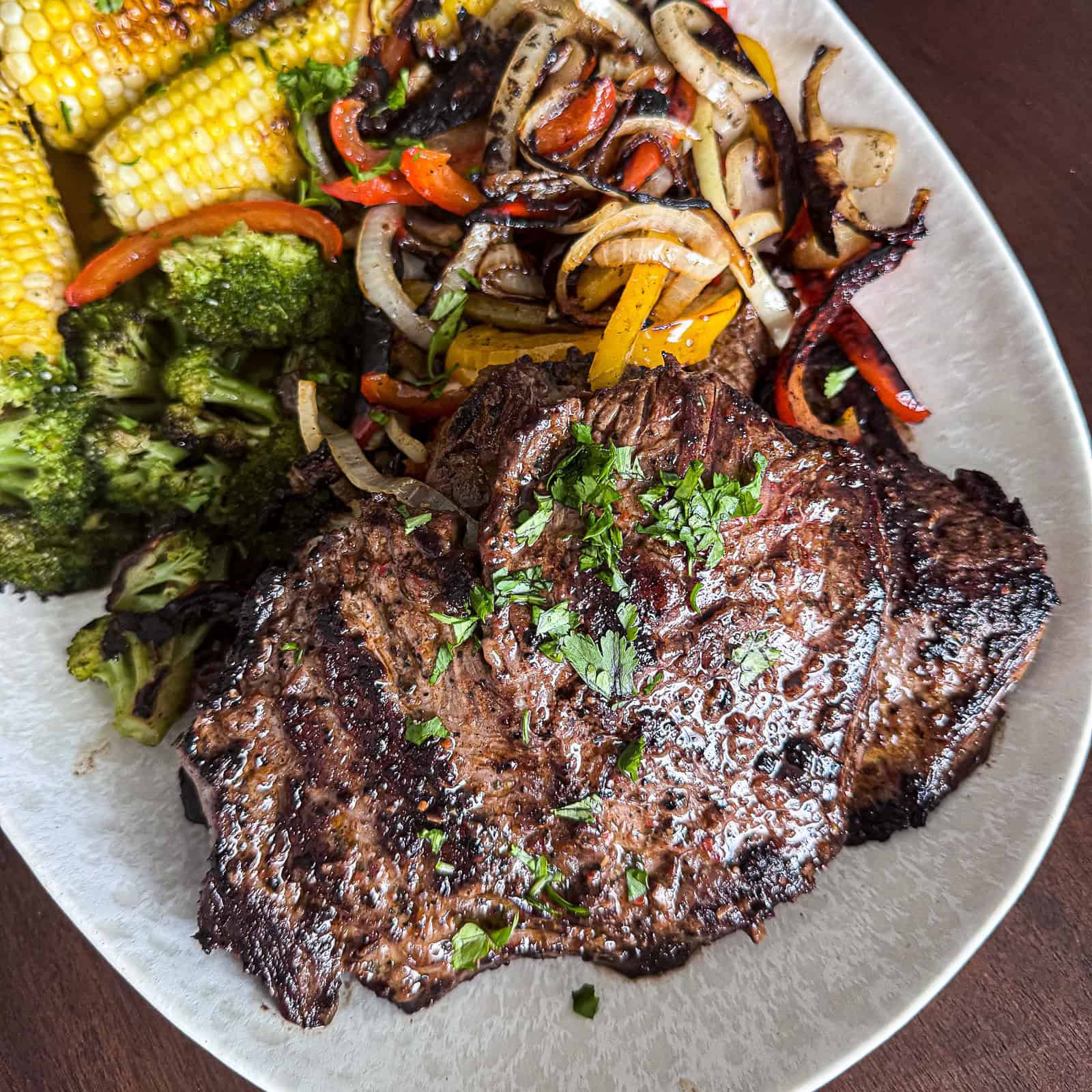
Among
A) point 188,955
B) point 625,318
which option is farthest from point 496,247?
point 188,955

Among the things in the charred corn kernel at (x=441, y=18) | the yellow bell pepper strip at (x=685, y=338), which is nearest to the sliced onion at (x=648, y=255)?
the yellow bell pepper strip at (x=685, y=338)

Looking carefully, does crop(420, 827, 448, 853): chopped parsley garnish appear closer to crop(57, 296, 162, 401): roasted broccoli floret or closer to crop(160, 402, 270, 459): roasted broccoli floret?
crop(160, 402, 270, 459): roasted broccoli floret

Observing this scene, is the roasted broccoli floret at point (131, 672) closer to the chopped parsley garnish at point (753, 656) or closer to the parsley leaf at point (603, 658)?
the parsley leaf at point (603, 658)

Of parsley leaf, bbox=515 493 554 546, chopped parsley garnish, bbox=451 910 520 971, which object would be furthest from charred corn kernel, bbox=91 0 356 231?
chopped parsley garnish, bbox=451 910 520 971

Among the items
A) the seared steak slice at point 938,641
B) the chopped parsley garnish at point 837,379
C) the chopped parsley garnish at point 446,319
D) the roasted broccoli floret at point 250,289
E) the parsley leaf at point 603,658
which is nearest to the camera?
the parsley leaf at point 603,658

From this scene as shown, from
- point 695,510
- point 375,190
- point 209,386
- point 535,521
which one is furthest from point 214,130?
point 695,510

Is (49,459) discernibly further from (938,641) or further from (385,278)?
(938,641)

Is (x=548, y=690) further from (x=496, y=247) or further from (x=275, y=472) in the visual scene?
(x=496, y=247)
